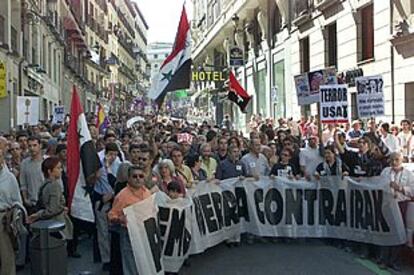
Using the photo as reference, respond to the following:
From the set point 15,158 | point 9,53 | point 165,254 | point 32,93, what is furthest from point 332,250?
point 32,93

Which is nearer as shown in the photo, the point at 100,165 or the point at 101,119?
the point at 100,165

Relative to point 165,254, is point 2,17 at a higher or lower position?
higher

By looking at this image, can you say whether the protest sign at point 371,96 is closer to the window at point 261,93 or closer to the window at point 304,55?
the window at point 304,55

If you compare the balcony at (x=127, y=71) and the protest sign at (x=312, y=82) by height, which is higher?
the balcony at (x=127, y=71)

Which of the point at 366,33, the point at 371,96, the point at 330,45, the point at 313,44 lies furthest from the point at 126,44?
the point at 371,96

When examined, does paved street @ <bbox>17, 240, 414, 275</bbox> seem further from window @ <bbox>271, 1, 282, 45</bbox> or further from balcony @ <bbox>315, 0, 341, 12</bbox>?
window @ <bbox>271, 1, 282, 45</bbox>

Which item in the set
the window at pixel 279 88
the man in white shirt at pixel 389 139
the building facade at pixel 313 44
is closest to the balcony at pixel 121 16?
the building facade at pixel 313 44

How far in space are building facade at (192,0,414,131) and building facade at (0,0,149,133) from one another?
1033cm

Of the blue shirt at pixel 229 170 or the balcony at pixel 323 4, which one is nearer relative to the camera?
the blue shirt at pixel 229 170

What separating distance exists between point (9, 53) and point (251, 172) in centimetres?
1545

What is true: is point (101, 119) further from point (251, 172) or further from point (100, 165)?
point (100, 165)

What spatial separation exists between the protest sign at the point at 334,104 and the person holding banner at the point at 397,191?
3.67 metres

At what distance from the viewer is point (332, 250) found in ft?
34.8

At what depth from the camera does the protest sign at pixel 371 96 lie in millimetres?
14117
